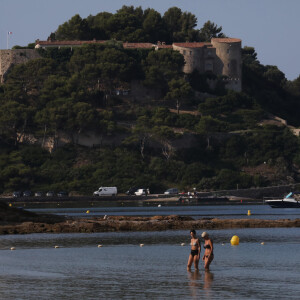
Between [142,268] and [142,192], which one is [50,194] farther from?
[142,268]

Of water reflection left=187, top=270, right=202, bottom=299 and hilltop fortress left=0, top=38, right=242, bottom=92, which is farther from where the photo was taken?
hilltop fortress left=0, top=38, right=242, bottom=92

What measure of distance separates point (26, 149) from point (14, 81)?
545 inches

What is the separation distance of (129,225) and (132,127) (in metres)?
72.2

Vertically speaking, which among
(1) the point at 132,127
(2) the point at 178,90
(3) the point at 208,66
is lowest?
(1) the point at 132,127

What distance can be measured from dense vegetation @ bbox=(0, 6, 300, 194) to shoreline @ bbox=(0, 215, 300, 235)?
205 ft

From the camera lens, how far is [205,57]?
147 meters

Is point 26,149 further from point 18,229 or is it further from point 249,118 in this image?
point 18,229

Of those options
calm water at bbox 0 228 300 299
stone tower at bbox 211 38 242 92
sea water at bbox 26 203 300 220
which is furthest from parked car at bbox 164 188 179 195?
calm water at bbox 0 228 300 299

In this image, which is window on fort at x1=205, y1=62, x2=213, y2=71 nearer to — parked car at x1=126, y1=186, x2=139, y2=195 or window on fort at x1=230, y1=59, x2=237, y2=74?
window on fort at x1=230, y1=59, x2=237, y2=74

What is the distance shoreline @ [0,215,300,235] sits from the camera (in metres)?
60.8

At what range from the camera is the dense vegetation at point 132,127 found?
129500mm

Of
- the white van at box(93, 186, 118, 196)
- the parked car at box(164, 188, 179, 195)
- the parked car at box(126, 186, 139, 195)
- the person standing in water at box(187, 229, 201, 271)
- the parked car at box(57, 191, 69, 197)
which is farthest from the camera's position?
the parked car at box(126, 186, 139, 195)

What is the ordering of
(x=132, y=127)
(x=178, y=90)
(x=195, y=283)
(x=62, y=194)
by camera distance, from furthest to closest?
(x=178, y=90) → (x=132, y=127) → (x=62, y=194) → (x=195, y=283)

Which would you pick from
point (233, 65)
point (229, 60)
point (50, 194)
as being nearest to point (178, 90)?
point (229, 60)
